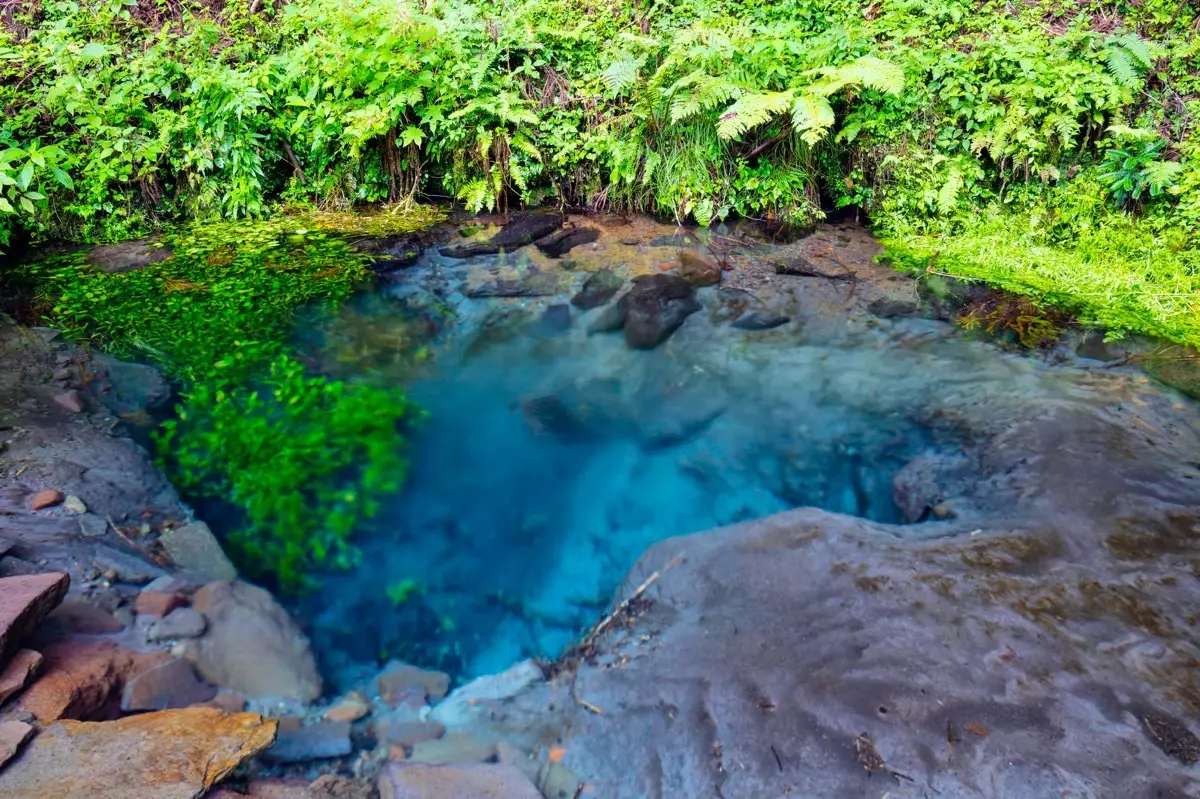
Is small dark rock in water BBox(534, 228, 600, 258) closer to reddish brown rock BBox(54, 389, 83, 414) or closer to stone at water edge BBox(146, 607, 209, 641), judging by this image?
reddish brown rock BBox(54, 389, 83, 414)

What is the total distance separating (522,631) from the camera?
3.75 metres

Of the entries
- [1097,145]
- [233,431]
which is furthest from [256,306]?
[1097,145]

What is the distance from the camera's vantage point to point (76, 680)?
8.98ft

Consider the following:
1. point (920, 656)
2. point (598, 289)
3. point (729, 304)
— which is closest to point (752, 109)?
point (729, 304)

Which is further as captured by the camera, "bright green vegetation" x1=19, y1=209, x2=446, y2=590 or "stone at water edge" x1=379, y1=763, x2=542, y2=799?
"bright green vegetation" x1=19, y1=209, x2=446, y2=590

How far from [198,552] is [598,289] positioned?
13.8ft

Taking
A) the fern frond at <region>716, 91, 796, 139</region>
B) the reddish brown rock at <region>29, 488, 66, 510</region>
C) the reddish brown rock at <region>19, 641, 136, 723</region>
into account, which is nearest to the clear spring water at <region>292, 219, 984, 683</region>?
the reddish brown rock at <region>19, 641, 136, 723</region>

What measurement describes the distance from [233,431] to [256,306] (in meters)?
1.95

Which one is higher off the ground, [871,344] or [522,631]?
[871,344]

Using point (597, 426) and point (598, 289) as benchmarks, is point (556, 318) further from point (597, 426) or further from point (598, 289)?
point (597, 426)

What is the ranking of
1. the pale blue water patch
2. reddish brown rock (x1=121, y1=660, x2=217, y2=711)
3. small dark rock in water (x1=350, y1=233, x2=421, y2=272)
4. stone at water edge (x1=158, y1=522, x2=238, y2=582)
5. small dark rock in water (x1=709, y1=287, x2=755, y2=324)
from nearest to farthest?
reddish brown rock (x1=121, y1=660, x2=217, y2=711), stone at water edge (x1=158, y1=522, x2=238, y2=582), the pale blue water patch, small dark rock in water (x1=709, y1=287, x2=755, y2=324), small dark rock in water (x1=350, y1=233, x2=421, y2=272)

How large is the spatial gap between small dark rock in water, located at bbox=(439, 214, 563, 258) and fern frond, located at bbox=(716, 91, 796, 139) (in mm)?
2262

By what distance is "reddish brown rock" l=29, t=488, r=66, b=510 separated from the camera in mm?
3680

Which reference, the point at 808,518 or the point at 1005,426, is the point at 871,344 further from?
the point at 808,518
